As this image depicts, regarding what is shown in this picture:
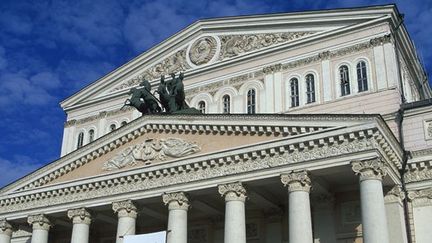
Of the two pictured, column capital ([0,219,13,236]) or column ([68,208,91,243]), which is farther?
column capital ([0,219,13,236])

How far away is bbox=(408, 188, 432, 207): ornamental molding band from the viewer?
24.2 meters

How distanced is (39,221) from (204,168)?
9319 millimetres

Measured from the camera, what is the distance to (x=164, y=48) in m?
39.1

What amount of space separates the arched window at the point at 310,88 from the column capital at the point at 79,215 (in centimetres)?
1335

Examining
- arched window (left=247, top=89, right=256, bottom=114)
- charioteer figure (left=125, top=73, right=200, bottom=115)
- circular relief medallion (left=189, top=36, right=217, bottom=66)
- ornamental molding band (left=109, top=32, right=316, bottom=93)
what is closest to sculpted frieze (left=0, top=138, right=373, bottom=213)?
charioteer figure (left=125, top=73, right=200, bottom=115)

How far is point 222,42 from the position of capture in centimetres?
3697

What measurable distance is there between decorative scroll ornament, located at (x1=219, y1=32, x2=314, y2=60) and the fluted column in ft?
43.7

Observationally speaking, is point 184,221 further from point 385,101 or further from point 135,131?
point 385,101

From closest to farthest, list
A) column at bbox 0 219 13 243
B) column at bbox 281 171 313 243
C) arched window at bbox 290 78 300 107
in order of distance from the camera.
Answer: column at bbox 281 171 313 243 → column at bbox 0 219 13 243 → arched window at bbox 290 78 300 107

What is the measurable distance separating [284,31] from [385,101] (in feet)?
26.4

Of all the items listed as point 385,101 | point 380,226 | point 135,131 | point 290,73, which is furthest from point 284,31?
point 380,226

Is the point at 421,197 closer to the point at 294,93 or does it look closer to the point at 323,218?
the point at 323,218

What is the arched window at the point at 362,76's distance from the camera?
31.1m

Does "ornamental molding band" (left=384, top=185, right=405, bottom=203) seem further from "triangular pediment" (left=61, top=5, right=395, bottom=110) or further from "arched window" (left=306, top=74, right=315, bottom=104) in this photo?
"triangular pediment" (left=61, top=5, right=395, bottom=110)
